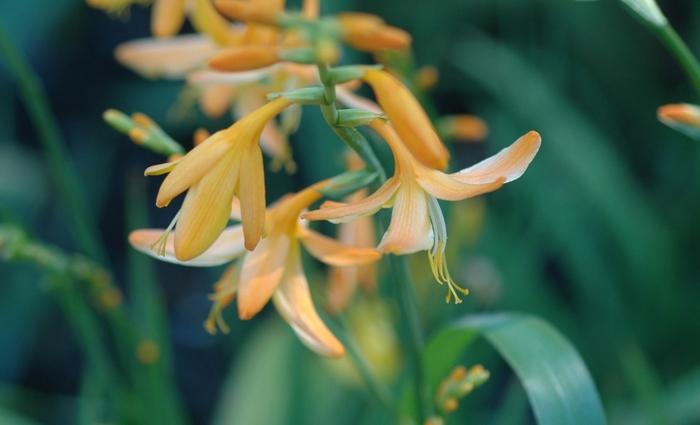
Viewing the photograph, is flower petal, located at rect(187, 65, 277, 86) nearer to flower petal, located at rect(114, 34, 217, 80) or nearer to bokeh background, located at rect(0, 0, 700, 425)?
flower petal, located at rect(114, 34, 217, 80)

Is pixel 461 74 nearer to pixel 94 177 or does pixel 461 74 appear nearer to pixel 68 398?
pixel 94 177

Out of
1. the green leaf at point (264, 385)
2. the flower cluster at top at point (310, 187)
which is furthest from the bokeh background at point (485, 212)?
the flower cluster at top at point (310, 187)

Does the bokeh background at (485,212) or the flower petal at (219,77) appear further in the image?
the bokeh background at (485,212)

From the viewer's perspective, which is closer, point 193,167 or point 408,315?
point 193,167

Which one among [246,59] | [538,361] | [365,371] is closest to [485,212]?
[365,371]

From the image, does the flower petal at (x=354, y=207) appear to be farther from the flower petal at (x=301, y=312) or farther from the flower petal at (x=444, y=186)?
the flower petal at (x=301, y=312)

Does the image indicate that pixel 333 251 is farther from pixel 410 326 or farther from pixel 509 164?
pixel 509 164

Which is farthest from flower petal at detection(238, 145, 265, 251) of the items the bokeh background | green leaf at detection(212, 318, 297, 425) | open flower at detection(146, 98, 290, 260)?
green leaf at detection(212, 318, 297, 425)
